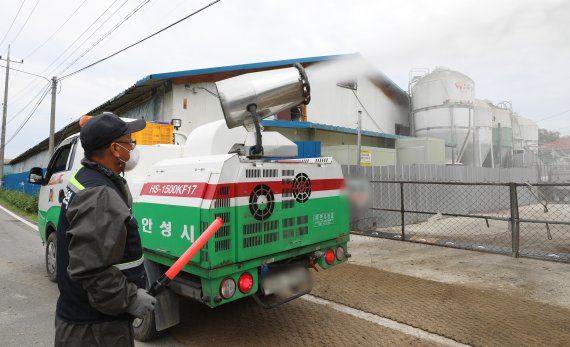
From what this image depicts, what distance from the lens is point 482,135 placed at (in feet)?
59.2

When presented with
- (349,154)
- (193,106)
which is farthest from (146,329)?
(193,106)

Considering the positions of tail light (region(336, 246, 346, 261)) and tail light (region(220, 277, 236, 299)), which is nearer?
tail light (region(220, 277, 236, 299))

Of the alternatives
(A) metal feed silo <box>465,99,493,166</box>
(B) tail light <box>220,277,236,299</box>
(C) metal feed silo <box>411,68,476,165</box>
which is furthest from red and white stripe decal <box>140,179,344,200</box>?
(A) metal feed silo <box>465,99,493,166</box>

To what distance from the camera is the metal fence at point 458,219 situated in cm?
632

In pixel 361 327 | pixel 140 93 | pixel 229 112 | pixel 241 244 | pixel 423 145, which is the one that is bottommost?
pixel 361 327

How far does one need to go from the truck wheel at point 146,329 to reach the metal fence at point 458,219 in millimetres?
3222

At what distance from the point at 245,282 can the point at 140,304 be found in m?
1.40

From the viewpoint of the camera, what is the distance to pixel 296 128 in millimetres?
12094

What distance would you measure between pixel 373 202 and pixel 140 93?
9587mm

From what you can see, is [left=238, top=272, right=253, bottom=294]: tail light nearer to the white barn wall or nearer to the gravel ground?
A: the gravel ground

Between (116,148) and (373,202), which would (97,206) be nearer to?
(116,148)

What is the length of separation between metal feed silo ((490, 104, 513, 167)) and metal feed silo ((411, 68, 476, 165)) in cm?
350

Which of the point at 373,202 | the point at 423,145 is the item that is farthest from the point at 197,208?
the point at 423,145

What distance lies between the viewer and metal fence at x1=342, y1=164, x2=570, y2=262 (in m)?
6.32
